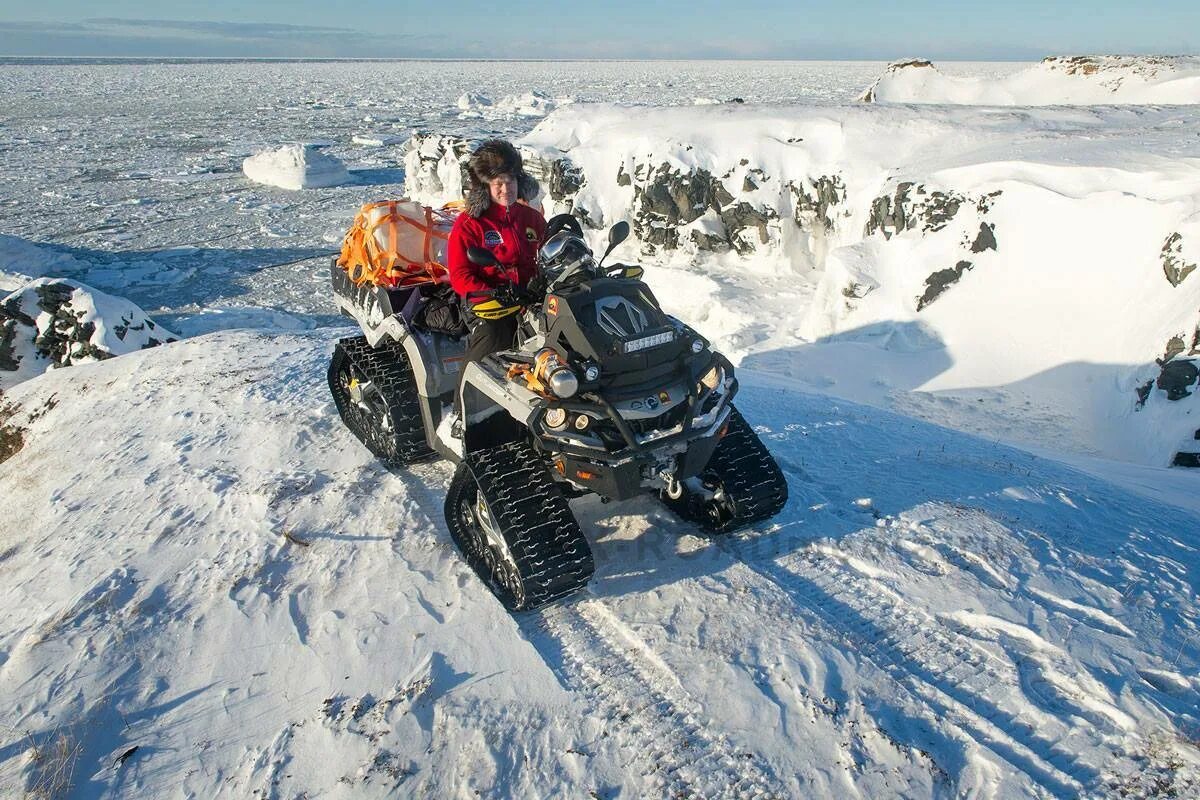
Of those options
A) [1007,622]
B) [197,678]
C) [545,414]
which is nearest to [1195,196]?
[1007,622]

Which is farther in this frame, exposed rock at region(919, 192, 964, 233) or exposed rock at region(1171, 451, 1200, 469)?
exposed rock at region(919, 192, 964, 233)

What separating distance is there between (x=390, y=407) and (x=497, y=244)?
129cm

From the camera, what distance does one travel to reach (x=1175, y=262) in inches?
290

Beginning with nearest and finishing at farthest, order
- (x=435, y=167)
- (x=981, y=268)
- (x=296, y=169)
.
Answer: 1. (x=981, y=268)
2. (x=435, y=167)
3. (x=296, y=169)

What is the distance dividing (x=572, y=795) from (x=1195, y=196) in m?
8.54

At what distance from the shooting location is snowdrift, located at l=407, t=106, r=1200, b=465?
24.2 ft

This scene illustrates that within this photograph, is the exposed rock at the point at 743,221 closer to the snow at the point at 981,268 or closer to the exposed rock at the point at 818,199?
the snow at the point at 981,268

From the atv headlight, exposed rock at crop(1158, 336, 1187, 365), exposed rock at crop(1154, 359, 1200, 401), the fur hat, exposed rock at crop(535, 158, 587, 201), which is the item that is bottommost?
exposed rock at crop(535, 158, 587, 201)

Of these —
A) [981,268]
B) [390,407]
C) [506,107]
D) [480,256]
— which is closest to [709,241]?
[981,268]

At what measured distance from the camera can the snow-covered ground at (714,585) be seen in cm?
281

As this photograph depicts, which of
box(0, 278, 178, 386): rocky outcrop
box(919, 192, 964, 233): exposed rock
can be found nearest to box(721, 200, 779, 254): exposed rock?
box(919, 192, 964, 233): exposed rock

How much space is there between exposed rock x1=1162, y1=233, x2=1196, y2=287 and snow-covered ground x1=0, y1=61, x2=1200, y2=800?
0.16 feet

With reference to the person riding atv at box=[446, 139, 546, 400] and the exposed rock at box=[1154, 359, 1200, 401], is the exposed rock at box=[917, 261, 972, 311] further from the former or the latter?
the person riding atv at box=[446, 139, 546, 400]

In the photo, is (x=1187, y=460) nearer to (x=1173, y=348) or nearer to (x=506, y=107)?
(x=1173, y=348)
